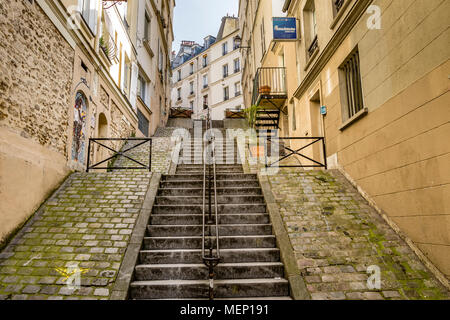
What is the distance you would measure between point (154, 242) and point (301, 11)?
9122 mm

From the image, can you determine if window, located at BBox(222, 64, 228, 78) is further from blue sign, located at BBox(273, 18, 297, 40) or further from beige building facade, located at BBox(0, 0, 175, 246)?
blue sign, located at BBox(273, 18, 297, 40)

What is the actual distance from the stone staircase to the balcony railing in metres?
6.42

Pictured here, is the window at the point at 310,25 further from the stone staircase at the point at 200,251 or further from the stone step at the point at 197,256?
the stone step at the point at 197,256

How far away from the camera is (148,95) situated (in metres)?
16.7

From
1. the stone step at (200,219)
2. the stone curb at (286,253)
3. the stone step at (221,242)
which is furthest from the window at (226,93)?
the stone step at (221,242)

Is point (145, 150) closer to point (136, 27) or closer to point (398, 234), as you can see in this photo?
point (136, 27)

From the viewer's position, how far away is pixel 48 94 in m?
6.20

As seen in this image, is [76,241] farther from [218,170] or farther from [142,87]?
[142,87]

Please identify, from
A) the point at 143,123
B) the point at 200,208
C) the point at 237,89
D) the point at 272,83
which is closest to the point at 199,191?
the point at 200,208

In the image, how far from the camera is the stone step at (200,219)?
5945 millimetres

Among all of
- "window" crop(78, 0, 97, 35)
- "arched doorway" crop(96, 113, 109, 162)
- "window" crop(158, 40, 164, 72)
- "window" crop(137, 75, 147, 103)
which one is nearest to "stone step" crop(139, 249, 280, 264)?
"arched doorway" crop(96, 113, 109, 162)

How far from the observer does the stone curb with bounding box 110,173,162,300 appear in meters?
4.18
